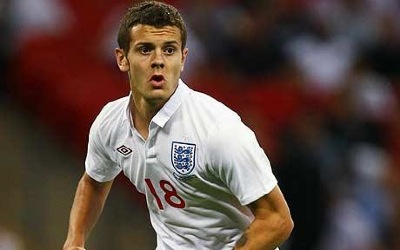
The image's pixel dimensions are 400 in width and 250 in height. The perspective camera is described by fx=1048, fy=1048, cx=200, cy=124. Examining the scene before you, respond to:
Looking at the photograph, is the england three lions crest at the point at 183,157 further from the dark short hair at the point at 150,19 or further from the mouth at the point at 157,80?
the dark short hair at the point at 150,19

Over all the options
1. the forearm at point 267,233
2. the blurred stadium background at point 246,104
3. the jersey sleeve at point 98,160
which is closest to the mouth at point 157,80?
the jersey sleeve at point 98,160

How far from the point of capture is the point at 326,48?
27.2ft

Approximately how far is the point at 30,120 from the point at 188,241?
11.8 ft

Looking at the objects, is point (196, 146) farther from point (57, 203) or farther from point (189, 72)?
point (189, 72)

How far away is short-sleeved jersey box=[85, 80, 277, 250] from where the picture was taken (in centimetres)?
364

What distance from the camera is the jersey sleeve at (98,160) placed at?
418 cm

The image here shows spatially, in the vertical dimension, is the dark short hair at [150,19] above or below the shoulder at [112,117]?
above

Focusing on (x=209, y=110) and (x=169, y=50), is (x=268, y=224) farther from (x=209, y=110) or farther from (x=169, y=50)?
(x=169, y=50)

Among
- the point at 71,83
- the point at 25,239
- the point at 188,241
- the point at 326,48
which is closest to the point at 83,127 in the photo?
the point at 71,83

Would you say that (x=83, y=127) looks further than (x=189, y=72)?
No

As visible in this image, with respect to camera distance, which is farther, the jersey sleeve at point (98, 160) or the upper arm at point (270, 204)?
the jersey sleeve at point (98, 160)

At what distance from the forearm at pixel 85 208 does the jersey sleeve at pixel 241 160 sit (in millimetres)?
849

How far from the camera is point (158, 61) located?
12.2 ft

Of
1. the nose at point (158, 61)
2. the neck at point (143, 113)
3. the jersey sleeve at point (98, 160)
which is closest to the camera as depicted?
the nose at point (158, 61)
